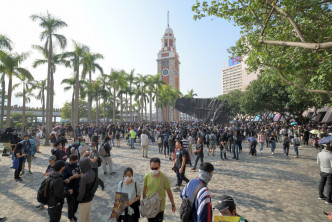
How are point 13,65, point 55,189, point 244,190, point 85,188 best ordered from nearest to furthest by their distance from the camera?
point 55,189 → point 85,188 → point 244,190 → point 13,65

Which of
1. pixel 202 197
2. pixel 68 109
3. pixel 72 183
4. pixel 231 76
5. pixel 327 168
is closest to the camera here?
pixel 202 197

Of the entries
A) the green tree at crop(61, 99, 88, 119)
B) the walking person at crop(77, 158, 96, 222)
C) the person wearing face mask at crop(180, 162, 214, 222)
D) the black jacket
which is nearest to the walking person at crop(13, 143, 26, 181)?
the black jacket

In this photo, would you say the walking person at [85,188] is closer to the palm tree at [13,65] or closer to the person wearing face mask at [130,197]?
the person wearing face mask at [130,197]

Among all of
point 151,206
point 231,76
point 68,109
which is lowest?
point 151,206

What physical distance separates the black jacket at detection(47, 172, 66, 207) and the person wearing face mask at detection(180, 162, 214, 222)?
2.36 meters

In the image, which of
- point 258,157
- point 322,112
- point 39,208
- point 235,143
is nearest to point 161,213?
point 39,208

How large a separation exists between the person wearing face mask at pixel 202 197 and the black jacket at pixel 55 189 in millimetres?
2356

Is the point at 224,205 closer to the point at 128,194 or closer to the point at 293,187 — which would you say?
the point at 128,194

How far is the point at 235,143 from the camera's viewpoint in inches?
444

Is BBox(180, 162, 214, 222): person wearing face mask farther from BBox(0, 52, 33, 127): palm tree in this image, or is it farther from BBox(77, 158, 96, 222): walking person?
BBox(0, 52, 33, 127): palm tree

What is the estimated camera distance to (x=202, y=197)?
2564 millimetres

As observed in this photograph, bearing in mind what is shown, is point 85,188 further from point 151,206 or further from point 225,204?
point 225,204

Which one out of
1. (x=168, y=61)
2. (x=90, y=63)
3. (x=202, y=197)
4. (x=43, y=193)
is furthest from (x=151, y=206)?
(x=168, y=61)

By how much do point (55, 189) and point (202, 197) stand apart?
8.98ft
